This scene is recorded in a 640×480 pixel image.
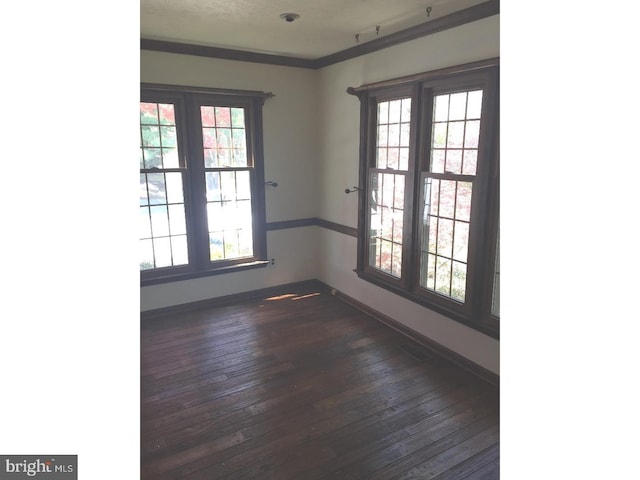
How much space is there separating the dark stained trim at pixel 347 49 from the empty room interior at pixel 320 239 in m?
0.02

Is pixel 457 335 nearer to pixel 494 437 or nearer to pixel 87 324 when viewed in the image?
pixel 494 437

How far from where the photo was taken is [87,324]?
0.53 m

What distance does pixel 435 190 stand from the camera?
11.2 ft

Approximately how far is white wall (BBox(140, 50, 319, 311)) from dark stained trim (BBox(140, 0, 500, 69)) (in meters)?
0.06

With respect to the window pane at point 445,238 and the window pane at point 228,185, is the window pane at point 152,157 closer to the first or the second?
the window pane at point 228,185

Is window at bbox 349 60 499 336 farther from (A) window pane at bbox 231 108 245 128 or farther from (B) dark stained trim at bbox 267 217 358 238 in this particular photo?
(A) window pane at bbox 231 108 245 128

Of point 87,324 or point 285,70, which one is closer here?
point 87,324

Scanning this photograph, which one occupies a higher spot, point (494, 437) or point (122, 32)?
point (122, 32)

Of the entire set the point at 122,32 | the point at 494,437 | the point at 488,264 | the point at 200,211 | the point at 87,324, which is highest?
the point at 122,32
